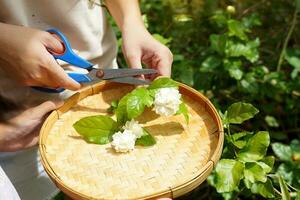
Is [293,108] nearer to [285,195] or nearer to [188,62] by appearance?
[188,62]

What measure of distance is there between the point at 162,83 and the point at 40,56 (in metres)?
0.25

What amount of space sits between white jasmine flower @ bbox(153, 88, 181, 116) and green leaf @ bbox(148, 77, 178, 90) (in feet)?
0.04

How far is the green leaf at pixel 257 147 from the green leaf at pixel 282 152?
336 millimetres

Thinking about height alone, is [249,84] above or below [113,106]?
below

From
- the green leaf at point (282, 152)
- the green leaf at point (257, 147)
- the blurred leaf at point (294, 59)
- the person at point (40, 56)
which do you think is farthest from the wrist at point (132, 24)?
the blurred leaf at point (294, 59)

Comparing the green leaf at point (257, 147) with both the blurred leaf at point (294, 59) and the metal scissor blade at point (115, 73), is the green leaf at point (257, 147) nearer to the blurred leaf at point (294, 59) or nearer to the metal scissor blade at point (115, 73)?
the metal scissor blade at point (115, 73)

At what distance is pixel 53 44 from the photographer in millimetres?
991

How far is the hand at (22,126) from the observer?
3.40ft

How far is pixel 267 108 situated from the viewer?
169 centimetres

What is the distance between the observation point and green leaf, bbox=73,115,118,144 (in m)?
0.99

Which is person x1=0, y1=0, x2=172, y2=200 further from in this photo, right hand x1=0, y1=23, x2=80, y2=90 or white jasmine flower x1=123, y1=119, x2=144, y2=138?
white jasmine flower x1=123, y1=119, x2=144, y2=138

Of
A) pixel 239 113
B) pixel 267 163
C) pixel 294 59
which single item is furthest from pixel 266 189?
pixel 294 59

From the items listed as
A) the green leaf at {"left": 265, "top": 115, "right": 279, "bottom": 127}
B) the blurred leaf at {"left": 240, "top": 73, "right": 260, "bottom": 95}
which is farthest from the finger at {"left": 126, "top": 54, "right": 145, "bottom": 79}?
the green leaf at {"left": 265, "top": 115, "right": 279, "bottom": 127}

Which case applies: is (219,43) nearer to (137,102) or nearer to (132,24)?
(132,24)
